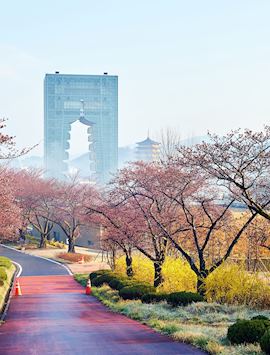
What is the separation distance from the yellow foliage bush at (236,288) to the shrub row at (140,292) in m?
0.83

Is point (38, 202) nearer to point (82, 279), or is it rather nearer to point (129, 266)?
point (82, 279)

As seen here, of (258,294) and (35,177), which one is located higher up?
(35,177)

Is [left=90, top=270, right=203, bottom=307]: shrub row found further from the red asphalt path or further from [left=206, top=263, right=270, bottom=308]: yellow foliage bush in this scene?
the red asphalt path

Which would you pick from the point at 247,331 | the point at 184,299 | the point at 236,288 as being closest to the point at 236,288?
the point at 236,288

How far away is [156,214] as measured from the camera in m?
25.1

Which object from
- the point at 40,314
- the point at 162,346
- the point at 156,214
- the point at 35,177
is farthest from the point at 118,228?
the point at 35,177

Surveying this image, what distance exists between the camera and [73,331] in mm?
15070

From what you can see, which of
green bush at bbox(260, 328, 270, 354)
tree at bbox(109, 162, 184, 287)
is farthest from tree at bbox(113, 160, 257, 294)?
green bush at bbox(260, 328, 270, 354)

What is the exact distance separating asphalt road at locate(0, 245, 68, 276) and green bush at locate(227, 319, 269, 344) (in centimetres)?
2959

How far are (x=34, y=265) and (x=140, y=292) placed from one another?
25786mm

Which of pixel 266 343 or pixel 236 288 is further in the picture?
pixel 236 288

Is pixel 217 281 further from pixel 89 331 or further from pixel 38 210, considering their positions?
pixel 38 210

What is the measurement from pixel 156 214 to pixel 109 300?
4.12 m

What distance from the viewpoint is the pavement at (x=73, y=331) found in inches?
480
